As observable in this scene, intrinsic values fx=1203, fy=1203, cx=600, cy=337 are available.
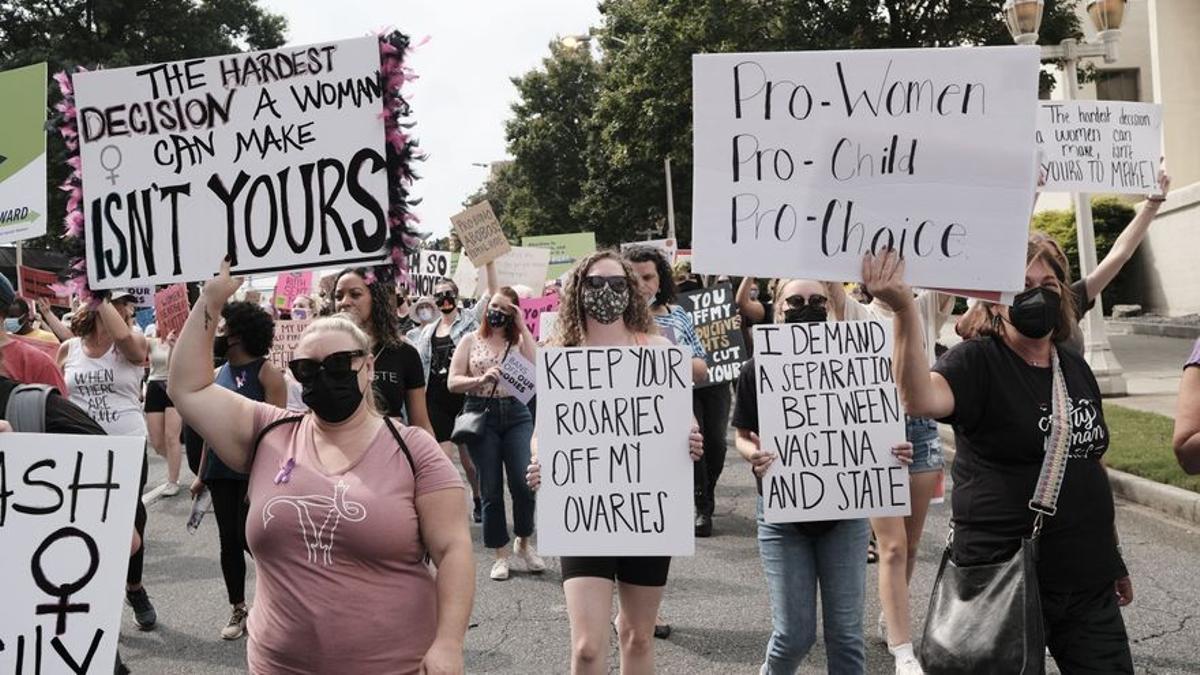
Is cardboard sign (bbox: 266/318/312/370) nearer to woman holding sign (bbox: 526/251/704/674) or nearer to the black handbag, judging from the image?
woman holding sign (bbox: 526/251/704/674)

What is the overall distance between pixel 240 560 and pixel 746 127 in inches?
156

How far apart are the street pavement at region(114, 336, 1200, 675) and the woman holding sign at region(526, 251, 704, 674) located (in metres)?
1.29

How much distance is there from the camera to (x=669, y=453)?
4.43m

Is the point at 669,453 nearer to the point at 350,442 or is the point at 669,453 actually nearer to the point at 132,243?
the point at 350,442

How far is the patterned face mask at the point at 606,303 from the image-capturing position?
4.62 meters

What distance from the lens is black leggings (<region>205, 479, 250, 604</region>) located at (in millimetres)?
6141

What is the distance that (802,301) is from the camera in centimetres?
496

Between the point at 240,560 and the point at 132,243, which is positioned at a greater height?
the point at 132,243

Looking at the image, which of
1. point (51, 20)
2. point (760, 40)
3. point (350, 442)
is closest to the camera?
point (350, 442)

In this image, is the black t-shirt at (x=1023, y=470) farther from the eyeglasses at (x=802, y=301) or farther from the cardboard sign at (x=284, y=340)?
the cardboard sign at (x=284, y=340)

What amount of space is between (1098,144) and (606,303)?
358 centimetres

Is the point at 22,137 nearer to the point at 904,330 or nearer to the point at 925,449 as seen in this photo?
the point at 904,330

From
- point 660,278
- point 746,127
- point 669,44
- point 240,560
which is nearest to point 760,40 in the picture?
point 669,44

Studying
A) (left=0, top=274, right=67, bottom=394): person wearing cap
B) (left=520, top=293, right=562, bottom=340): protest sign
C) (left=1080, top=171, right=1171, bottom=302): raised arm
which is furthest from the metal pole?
(left=0, top=274, right=67, bottom=394): person wearing cap
